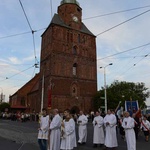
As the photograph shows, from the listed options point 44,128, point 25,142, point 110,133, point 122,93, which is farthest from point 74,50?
point 44,128

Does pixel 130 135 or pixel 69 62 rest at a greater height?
pixel 69 62

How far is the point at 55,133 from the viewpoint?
838 cm

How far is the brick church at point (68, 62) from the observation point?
41344 mm

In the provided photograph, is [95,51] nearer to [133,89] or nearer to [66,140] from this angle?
[133,89]

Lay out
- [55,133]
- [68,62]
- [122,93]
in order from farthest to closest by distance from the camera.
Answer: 1. [122,93]
2. [68,62]
3. [55,133]

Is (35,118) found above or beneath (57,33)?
beneath

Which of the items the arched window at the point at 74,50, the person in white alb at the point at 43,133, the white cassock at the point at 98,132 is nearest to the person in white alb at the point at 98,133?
the white cassock at the point at 98,132

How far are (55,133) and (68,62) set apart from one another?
35.5 m

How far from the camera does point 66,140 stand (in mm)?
8102

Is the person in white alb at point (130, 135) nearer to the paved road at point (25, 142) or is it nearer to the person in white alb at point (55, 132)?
the paved road at point (25, 142)

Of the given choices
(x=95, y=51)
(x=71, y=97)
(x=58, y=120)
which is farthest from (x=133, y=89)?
(x=58, y=120)

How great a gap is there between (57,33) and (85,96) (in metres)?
14.9

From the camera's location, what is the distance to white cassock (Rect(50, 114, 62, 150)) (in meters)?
8.27

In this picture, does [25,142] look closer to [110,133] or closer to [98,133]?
[98,133]
